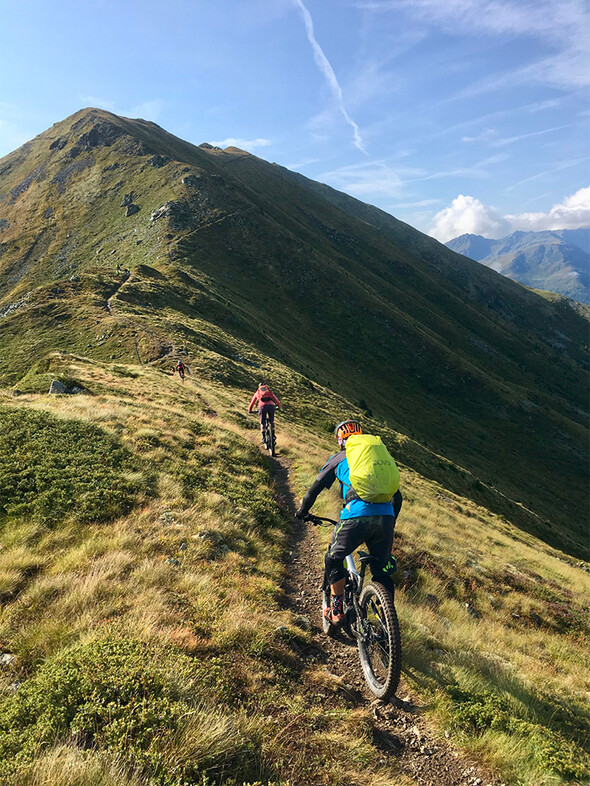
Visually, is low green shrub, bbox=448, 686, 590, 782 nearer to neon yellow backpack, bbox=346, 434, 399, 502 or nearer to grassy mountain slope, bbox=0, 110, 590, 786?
grassy mountain slope, bbox=0, 110, 590, 786

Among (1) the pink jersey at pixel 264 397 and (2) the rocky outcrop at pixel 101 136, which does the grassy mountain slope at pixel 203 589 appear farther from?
(2) the rocky outcrop at pixel 101 136

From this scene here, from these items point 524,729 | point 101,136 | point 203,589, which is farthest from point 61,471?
point 101,136

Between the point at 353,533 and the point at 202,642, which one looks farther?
the point at 353,533

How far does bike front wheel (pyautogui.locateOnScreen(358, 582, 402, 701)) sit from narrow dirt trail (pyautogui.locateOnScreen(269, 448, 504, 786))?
8.7 inches

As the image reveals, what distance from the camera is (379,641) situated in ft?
17.9

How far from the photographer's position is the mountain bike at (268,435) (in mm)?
17781

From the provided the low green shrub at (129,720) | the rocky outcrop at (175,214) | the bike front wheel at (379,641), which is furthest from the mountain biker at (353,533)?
the rocky outcrop at (175,214)

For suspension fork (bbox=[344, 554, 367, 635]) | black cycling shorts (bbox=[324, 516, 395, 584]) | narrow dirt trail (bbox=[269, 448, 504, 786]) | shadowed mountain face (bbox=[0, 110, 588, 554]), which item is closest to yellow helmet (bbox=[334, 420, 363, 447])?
black cycling shorts (bbox=[324, 516, 395, 584])

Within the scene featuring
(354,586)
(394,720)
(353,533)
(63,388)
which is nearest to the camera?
(394,720)

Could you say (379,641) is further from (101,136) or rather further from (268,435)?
(101,136)

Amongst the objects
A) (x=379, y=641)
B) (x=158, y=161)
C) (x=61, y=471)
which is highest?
(x=158, y=161)

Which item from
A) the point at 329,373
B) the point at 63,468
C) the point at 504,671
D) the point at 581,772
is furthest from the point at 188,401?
the point at 329,373

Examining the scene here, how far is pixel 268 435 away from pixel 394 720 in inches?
529

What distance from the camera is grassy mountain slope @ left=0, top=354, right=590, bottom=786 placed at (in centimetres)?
341
